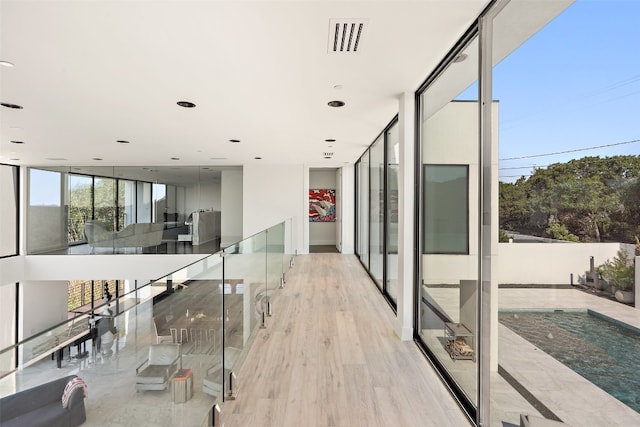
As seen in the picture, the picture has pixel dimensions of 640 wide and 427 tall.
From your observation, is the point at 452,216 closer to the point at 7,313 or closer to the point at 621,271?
the point at 621,271

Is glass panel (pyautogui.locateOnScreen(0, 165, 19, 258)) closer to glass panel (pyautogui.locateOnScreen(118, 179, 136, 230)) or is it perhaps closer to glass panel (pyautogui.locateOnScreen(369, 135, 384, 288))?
glass panel (pyautogui.locateOnScreen(118, 179, 136, 230))

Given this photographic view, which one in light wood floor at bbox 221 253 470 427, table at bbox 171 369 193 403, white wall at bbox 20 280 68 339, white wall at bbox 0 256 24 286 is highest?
table at bbox 171 369 193 403

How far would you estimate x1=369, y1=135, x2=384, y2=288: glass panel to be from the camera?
5922 mm

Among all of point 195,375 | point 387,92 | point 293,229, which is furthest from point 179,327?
point 293,229

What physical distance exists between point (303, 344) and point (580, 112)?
3.12 meters

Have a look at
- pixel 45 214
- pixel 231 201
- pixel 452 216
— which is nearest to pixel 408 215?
pixel 452 216

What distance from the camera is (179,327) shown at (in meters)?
1.74

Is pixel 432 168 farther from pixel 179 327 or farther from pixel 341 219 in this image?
pixel 341 219

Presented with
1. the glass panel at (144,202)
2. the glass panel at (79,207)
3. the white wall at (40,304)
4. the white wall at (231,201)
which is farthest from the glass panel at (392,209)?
the white wall at (40,304)

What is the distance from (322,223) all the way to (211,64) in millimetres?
9922

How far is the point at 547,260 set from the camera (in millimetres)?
1580

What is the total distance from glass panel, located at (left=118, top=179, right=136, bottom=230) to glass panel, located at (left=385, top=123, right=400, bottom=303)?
8.79m

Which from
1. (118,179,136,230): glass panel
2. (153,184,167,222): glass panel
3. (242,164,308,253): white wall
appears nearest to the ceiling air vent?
(242,164,308,253): white wall

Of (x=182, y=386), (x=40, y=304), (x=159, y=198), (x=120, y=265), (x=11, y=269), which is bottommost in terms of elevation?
(x=40, y=304)
